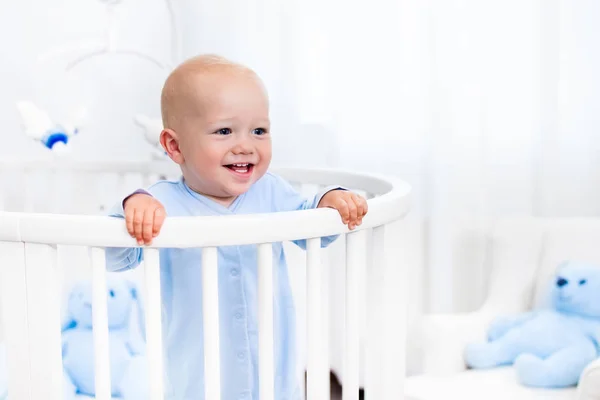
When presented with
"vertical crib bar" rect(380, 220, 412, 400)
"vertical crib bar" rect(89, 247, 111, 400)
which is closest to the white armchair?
"vertical crib bar" rect(380, 220, 412, 400)

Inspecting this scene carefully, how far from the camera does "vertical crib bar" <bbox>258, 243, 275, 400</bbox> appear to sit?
0.75 m

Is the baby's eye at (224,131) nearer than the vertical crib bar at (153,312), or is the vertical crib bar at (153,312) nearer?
the vertical crib bar at (153,312)

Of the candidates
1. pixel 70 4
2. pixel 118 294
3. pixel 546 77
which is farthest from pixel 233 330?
pixel 70 4

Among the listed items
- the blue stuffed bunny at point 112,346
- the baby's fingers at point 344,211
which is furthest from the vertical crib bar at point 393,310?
the blue stuffed bunny at point 112,346

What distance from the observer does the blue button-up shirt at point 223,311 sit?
872 mm

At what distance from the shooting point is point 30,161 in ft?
5.14

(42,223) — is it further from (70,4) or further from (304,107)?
(70,4)

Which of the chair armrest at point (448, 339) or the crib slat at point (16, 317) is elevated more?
the crib slat at point (16, 317)

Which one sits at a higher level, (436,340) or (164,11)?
(164,11)

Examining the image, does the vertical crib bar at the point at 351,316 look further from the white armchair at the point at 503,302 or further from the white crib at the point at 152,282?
the white armchair at the point at 503,302

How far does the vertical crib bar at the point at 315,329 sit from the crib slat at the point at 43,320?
25 cm

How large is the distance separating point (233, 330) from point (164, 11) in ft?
4.49

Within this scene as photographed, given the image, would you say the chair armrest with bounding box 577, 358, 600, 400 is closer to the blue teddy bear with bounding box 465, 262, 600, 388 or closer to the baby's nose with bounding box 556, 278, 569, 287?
the blue teddy bear with bounding box 465, 262, 600, 388

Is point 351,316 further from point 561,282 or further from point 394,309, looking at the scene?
point 561,282
